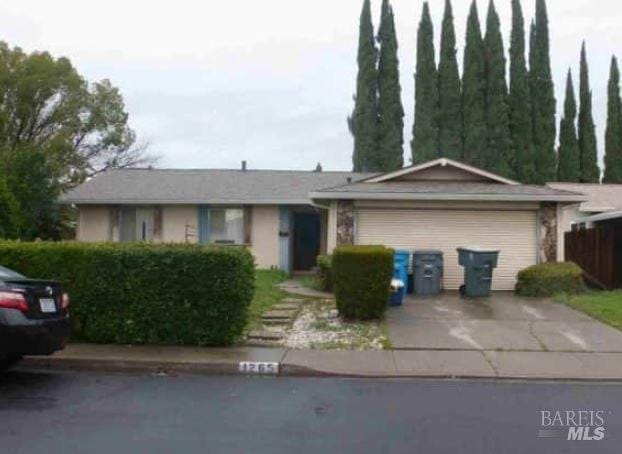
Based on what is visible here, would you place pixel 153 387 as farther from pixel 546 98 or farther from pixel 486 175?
pixel 546 98

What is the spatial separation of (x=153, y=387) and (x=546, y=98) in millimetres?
38051

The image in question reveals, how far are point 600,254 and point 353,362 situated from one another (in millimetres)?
12354

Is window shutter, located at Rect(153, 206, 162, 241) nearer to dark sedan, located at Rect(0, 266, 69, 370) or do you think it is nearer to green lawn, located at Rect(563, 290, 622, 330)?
green lawn, located at Rect(563, 290, 622, 330)

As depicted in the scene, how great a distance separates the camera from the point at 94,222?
21984 mm

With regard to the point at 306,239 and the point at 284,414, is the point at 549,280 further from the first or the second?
the point at 284,414

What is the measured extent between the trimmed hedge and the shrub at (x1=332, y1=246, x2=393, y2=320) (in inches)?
91.2

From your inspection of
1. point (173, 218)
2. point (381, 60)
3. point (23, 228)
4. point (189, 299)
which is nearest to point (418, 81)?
point (381, 60)

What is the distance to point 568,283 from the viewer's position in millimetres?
15406

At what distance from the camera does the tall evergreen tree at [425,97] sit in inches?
1572

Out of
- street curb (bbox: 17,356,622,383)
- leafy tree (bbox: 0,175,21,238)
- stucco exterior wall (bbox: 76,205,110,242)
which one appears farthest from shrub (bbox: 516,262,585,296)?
leafy tree (bbox: 0,175,21,238)

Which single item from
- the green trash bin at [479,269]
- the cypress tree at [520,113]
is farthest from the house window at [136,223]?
the cypress tree at [520,113]

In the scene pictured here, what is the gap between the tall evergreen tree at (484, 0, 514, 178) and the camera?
3934cm

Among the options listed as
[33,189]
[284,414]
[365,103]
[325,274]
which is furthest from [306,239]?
[365,103]

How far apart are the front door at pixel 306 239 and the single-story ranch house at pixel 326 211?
0.03m
